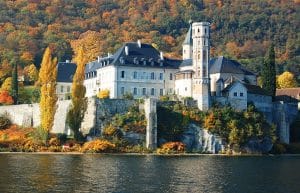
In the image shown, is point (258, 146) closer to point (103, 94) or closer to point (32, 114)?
point (103, 94)

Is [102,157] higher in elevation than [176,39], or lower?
lower

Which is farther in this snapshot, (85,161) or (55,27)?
(55,27)

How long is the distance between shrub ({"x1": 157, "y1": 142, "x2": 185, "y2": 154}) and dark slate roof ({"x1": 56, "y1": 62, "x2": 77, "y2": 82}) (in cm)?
2873

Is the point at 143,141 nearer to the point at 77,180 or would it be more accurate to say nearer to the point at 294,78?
the point at 77,180

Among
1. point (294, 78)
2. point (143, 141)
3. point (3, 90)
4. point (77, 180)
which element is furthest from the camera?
point (294, 78)

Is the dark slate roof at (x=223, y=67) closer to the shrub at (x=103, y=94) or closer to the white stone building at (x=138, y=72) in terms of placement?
the white stone building at (x=138, y=72)

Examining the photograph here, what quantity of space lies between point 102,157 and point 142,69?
2046 cm

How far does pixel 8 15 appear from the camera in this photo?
515 feet

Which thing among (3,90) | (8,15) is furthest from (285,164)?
(8,15)

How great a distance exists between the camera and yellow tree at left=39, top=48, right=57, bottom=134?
77500 mm

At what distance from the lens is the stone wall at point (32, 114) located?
264 ft

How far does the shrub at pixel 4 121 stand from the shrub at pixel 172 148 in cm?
2280

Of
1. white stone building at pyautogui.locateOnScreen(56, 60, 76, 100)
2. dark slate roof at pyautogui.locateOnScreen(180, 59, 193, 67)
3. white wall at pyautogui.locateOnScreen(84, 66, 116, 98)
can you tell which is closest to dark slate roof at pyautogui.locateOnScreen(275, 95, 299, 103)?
dark slate roof at pyautogui.locateOnScreen(180, 59, 193, 67)

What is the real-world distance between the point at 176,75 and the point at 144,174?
36.3m
